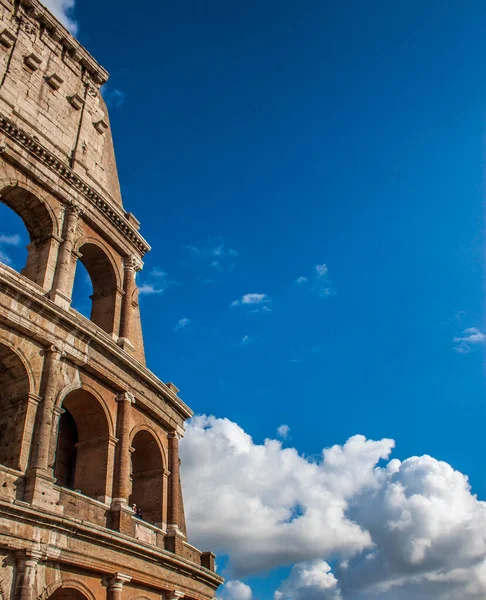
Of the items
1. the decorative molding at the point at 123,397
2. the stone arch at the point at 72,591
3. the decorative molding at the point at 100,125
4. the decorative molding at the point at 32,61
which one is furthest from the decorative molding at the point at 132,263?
the stone arch at the point at 72,591

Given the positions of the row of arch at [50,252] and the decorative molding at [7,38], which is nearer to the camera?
the row of arch at [50,252]

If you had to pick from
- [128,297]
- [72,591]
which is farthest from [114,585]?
[128,297]

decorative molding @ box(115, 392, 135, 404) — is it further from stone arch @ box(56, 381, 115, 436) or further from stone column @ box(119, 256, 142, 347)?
stone column @ box(119, 256, 142, 347)

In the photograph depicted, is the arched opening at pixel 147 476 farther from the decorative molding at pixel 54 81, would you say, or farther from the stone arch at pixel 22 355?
the decorative molding at pixel 54 81

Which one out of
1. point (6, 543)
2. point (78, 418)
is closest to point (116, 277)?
point (78, 418)

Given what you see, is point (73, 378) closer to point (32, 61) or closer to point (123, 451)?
point (123, 451)

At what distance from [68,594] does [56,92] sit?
52.7ft

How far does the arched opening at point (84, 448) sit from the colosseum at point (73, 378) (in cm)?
3

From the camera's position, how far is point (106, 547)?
48.5ft

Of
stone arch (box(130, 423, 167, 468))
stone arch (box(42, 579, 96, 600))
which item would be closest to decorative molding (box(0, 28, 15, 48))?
stone arch (box(130, 423, 167, 468))

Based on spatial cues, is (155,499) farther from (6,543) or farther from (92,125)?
(92,125)

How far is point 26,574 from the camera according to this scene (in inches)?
499

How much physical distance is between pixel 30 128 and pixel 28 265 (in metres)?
4.56

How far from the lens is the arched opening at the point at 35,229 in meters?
17.8
